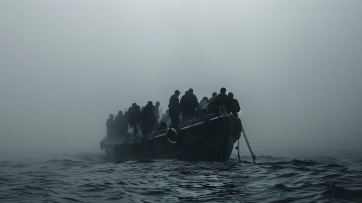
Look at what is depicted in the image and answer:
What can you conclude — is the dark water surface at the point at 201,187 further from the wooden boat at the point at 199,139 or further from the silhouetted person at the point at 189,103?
the silhouetted person at the point at 189,103

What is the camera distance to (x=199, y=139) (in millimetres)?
15219

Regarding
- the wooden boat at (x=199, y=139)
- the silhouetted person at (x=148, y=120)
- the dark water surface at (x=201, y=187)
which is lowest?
the dark water surface at (x=201, y=187)

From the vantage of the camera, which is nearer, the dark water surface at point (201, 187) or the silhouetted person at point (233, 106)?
the dark water surface at point (201, 187)

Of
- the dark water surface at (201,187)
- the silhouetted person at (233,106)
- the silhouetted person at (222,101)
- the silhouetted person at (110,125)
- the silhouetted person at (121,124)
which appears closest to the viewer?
the dark water surface at (201,187)

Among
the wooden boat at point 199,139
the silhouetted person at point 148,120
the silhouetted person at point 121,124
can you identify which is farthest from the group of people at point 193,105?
the silhouetted person at point 121,124

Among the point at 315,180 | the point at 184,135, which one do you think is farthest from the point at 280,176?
the point at 184,135

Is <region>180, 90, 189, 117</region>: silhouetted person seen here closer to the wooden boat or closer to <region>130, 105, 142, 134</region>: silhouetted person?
the wooden boat

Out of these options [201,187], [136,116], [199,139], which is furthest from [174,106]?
[201,187]

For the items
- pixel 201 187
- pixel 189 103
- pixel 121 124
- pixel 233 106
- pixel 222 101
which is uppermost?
pixel 189 103

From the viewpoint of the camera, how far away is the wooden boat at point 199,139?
48.1ft

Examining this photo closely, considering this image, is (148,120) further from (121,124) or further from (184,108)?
(121,124)

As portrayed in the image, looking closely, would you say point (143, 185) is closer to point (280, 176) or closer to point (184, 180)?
point (184, 180)

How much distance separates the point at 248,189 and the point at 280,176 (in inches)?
77.3

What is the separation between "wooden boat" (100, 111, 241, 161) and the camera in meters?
14.6
